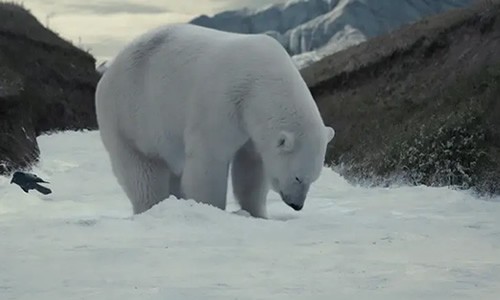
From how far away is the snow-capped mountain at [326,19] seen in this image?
5928 cm

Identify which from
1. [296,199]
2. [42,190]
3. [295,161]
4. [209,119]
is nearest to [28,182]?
[42,190]

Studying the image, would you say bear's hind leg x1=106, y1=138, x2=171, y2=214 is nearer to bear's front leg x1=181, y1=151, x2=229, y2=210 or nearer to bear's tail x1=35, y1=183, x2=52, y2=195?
bear's front leg x1=181, y1=151, x2=229, y2=210

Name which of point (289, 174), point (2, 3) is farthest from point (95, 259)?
point (2, 3)

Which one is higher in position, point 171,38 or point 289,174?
point 171,38

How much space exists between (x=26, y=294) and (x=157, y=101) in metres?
3.33

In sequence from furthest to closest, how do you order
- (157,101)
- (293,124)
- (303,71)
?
(303,71)
(157,101)
(293,124)

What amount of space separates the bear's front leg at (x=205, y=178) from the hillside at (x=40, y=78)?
8.19 meters

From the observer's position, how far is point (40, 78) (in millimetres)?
19047

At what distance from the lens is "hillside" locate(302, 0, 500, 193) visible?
8.31m

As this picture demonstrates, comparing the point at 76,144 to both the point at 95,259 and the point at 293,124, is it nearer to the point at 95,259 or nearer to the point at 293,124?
the point at 293,124

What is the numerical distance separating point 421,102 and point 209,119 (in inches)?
272

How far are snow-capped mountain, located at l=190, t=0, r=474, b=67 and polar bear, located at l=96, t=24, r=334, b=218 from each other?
154 feet

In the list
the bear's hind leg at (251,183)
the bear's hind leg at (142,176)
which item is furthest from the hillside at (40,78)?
the bear's hind leg at (251,183)

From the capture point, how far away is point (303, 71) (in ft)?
63.1
